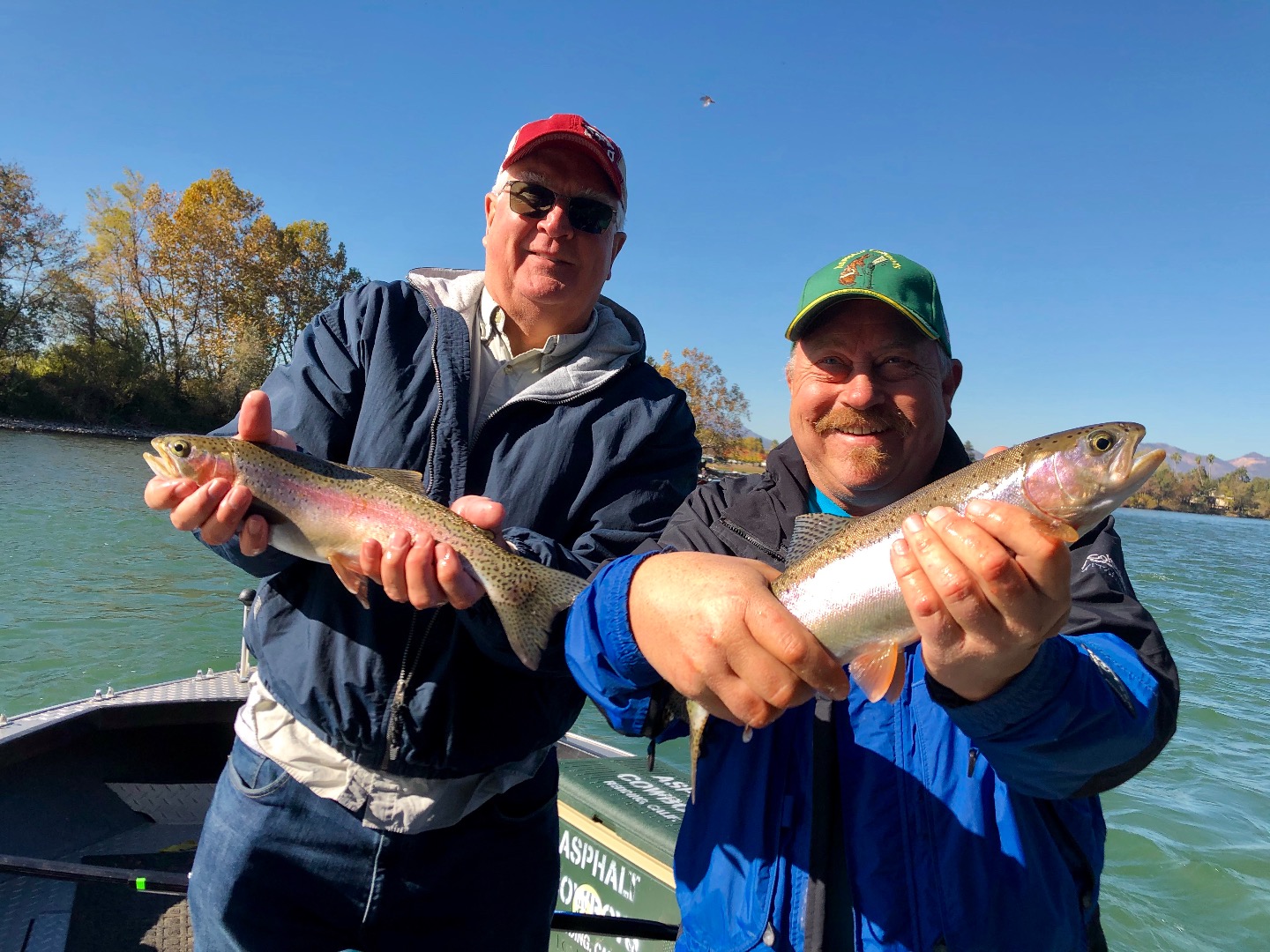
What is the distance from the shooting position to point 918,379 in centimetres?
268

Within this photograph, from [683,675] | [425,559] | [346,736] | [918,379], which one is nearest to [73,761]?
[346,736]

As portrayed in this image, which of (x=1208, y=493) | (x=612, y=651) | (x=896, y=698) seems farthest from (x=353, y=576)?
(x=1208, y=493)

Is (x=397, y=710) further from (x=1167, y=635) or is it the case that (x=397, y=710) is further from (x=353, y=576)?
(x=1167, y=635)

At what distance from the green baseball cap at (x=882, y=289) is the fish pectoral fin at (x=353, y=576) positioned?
69.6 inches

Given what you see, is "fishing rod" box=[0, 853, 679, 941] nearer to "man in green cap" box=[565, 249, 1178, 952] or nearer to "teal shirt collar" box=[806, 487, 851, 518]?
"man in green cap" box=[565, 249, 1178, 952]

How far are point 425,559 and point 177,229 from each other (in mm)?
68038

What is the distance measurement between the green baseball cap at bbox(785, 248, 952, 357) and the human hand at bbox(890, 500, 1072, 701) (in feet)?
3.72

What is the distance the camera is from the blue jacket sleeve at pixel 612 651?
A: 6.34 feet

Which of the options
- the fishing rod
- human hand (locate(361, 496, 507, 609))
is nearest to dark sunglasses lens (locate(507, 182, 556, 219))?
human hand (locate(361, 496, 507, 609))

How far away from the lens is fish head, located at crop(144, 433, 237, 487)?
3025 mm

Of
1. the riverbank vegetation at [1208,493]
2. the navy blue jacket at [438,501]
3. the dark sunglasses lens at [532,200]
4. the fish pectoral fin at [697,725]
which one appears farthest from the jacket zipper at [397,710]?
the riverbank vegetation at [1208,493]

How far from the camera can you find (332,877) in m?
2.62

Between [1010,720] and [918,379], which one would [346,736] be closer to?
[1010,720]

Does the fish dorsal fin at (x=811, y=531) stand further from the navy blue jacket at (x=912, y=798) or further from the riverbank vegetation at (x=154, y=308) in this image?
the riverbank vegetation at (x=154, y=308)
